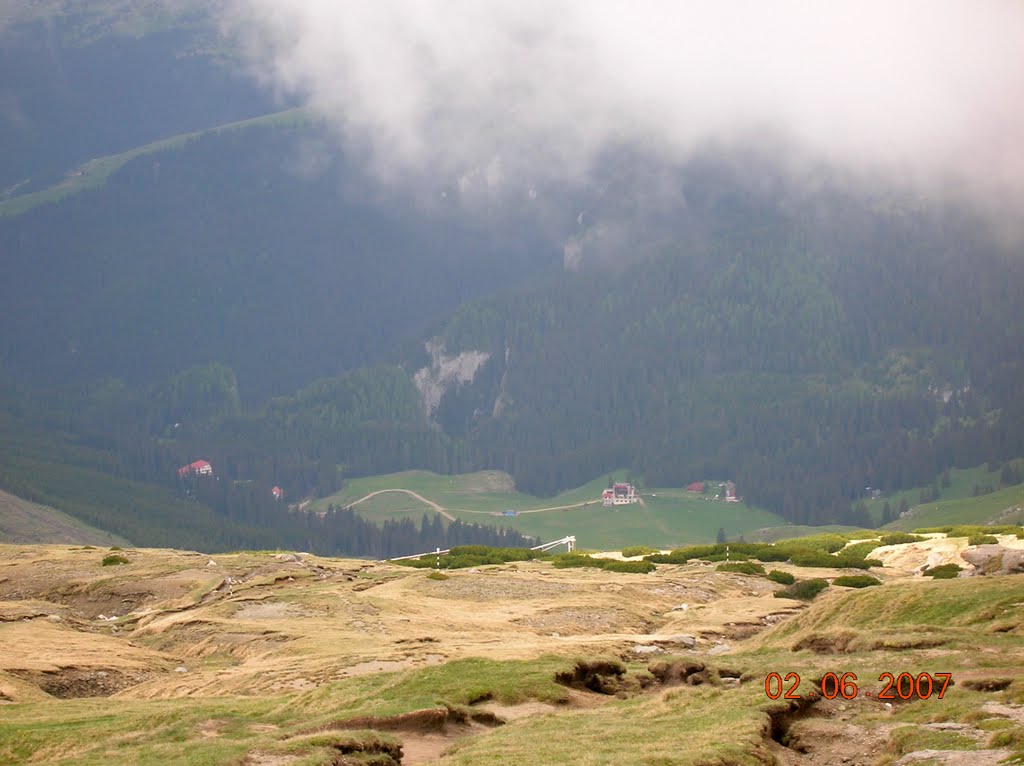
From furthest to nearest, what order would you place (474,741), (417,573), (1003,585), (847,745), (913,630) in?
(417,573) < (1003,585) < (913,630) < (474,741) < (847,745)

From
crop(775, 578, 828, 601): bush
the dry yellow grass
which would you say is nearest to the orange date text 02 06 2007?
the dry yellow grass

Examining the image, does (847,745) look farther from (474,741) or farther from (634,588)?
(634,588)

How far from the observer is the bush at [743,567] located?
10962 centimetres

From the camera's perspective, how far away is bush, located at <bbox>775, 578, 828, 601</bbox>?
96.4m

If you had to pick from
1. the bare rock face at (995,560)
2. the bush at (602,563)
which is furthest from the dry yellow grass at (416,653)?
the bare rock face at (995,560)

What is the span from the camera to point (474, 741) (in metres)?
53.1

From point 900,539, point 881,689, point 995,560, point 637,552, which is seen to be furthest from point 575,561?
point 881,689

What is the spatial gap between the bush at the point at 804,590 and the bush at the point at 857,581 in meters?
1.07

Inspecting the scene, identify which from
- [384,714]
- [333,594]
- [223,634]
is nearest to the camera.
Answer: [384,714]

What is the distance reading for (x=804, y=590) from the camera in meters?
97.1

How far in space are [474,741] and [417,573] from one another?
57.5 metres

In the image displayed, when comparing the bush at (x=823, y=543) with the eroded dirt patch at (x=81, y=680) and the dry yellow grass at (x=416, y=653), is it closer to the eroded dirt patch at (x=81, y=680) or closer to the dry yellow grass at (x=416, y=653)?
the dry yellow grass at (x=416, y=653)

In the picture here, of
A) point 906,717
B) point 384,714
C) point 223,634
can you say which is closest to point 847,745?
point 906,717

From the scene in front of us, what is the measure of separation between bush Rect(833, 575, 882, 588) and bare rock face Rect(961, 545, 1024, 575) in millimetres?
6671
